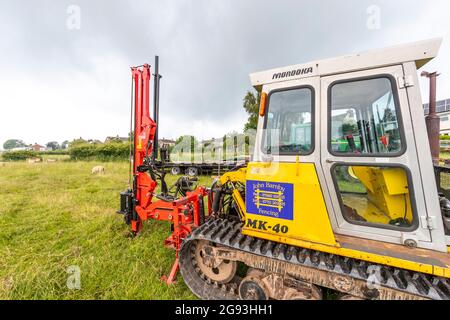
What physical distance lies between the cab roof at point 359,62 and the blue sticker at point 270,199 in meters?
1.21

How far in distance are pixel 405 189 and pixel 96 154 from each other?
99.6 feet

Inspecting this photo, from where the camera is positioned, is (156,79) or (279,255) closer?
(279,255)

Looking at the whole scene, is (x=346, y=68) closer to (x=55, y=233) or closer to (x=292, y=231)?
(x=292, y=231)

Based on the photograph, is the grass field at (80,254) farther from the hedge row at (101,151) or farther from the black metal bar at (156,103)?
the hedge row at (101,151)

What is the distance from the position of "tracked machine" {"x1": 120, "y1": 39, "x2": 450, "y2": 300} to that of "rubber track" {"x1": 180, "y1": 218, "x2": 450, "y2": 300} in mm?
12

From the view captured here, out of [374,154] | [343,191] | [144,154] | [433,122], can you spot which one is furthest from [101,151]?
[433,122]

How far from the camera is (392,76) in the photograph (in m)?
1.98

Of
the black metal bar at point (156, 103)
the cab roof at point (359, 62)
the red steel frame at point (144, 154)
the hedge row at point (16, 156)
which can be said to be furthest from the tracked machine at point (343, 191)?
the hedge row at point (16, 156)

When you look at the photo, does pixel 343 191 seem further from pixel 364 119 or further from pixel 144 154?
pixel 144 154

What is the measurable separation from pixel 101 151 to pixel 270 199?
1133 inches

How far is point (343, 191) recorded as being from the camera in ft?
7.55
